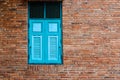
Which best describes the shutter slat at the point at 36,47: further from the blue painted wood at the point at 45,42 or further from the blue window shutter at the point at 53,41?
the blue window shutter at the point at 53,41

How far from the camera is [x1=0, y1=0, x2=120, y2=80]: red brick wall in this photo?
10.2m

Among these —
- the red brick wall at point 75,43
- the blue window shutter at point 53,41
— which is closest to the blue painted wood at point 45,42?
the blue window shutter at point 53,41

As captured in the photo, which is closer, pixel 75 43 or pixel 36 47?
pixel 75 43

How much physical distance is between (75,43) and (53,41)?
0.63 metres

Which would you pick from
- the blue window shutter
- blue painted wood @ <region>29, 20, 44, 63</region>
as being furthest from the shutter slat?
the blue window shutter

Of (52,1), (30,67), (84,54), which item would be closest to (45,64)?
(30,67)

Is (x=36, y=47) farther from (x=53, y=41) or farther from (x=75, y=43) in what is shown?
(x=75, y=43)

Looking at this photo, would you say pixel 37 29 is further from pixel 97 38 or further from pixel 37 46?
pixel 97 38

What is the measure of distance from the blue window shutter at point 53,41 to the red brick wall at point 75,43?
0.62 feet

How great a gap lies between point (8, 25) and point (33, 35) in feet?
2.47

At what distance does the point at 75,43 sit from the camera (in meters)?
10.3

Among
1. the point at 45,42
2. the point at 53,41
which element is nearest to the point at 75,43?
the point at 53,41

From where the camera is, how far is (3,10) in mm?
10391

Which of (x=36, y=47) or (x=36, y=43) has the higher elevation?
(x=36, y=43)
